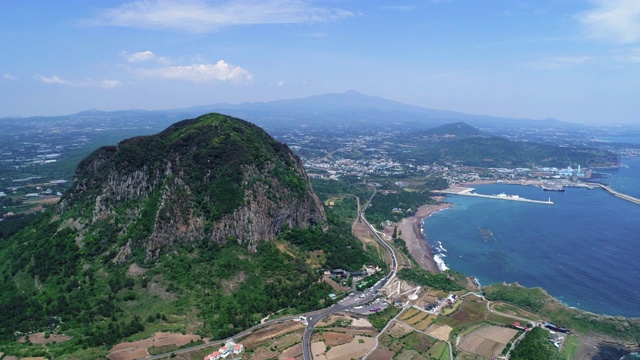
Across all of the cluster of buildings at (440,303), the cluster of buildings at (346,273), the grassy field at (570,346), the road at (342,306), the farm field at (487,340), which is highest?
the cluster of buildings at (346,273)

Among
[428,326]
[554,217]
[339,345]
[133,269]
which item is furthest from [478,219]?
[133,269]

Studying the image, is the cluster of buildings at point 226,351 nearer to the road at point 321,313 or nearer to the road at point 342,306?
the road at point 321,313

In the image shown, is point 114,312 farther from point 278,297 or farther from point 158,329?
point 278,297

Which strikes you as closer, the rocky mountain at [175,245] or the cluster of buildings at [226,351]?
the cluster of buildings at [226,351]

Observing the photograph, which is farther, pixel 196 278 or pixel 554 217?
pixel 554 217

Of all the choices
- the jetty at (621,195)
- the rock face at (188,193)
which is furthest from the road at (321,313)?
the jetty at (621,195)

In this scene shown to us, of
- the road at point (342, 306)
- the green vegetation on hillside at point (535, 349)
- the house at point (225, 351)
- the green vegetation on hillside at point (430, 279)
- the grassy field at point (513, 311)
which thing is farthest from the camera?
the green vegetation on hillside at point (430, 279)

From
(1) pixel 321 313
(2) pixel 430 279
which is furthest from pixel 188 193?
(2) pixel 430 279
